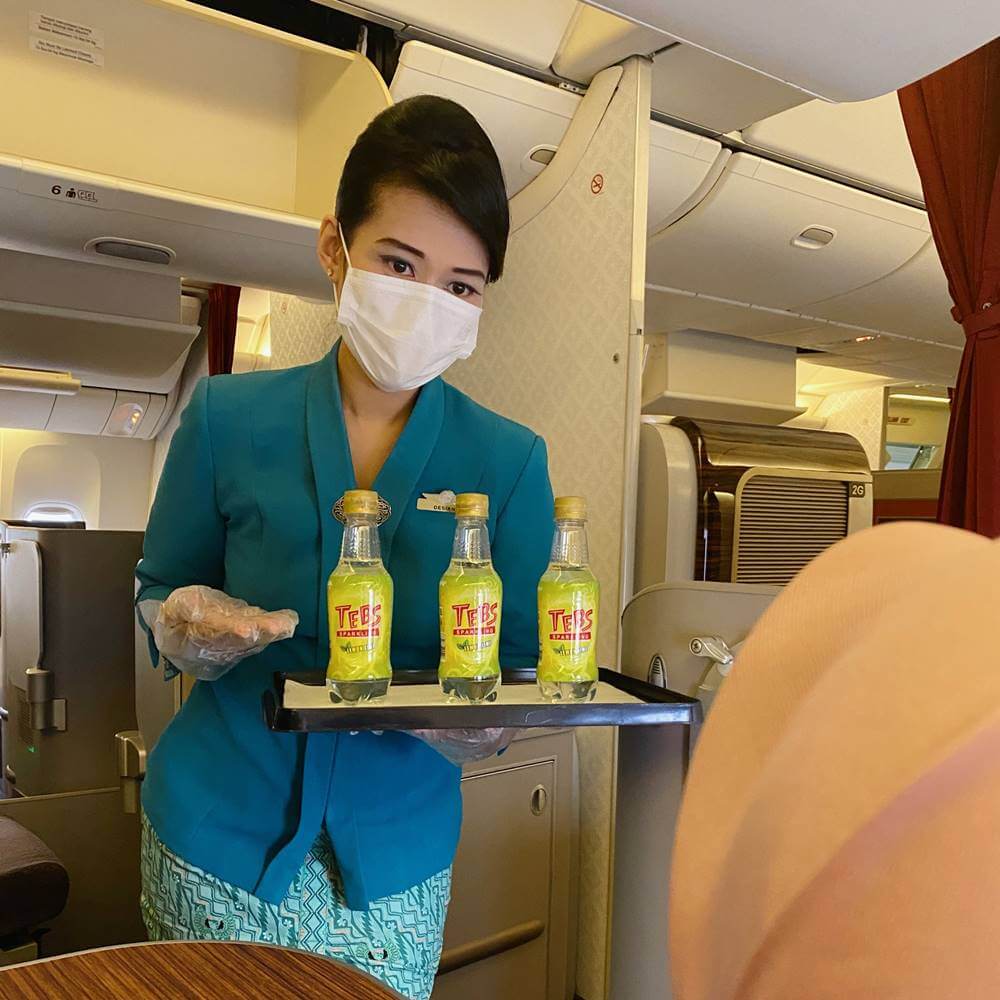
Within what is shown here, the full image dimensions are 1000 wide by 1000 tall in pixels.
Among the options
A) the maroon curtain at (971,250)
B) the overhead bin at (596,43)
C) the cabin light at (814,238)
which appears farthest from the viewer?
the cabin light at (814,238)

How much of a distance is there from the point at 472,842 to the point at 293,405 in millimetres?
1238

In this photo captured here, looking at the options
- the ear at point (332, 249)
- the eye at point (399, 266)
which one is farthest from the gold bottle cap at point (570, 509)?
the ear at point (332, 249)

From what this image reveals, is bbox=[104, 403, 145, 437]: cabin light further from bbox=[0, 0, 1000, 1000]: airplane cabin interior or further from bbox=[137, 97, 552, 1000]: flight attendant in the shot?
bbox=[137, 97, 552, 1000]: flight attendant

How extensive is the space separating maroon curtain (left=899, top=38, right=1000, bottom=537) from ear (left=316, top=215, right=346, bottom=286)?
1382mm

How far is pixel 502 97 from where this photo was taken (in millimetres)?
2283

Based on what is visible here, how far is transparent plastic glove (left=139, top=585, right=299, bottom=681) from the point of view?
102cm

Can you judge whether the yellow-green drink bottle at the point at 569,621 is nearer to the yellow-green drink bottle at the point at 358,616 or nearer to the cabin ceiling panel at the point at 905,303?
the yellow-green drink bottle at the point at 358,616

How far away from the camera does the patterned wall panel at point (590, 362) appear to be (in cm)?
217

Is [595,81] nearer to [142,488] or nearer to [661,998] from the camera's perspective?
[661,998]

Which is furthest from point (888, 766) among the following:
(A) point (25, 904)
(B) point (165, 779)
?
(A) point (25, 904)

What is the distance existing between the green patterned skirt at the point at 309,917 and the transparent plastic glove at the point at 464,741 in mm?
166

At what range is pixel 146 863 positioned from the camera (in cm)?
121

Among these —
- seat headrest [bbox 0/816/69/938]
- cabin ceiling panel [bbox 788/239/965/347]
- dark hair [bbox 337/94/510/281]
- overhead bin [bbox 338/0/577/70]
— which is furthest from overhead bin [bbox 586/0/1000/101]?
cabin ceiling panel [bbox 788/239/965/347]

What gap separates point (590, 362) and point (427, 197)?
3.55ft
